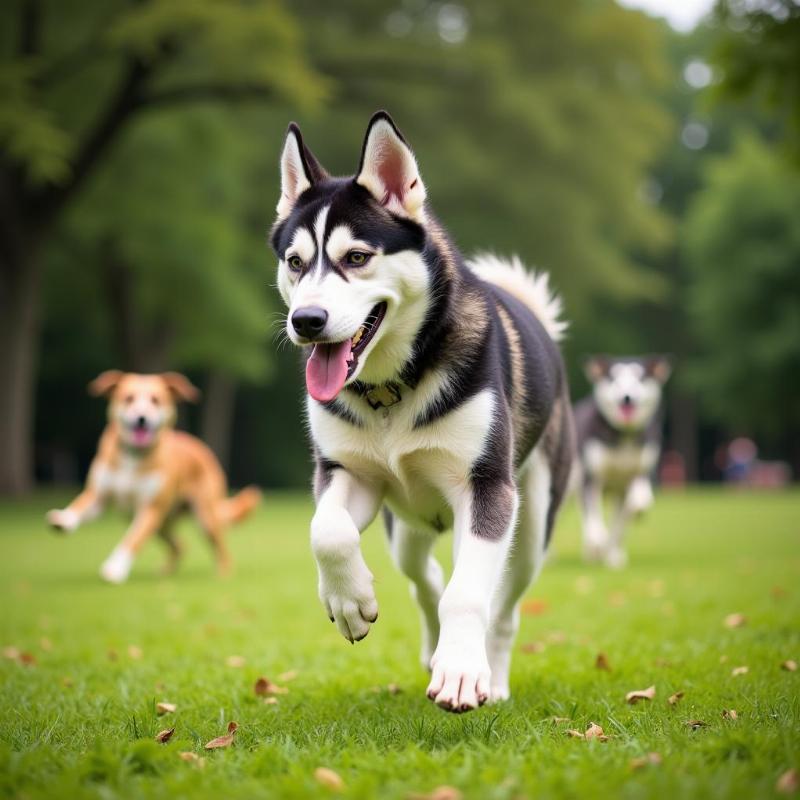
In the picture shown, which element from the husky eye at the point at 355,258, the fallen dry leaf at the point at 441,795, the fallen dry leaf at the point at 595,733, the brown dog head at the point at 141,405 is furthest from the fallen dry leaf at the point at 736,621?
the brown dog head at the point at 141,405

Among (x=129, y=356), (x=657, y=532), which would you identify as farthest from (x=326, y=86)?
(x=657, y=532)

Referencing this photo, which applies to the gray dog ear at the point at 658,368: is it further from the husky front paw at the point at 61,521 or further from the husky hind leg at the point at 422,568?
the husky hind leg at the point at 422,568

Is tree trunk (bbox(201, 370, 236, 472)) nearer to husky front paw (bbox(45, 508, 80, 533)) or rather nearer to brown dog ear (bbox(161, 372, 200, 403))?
brown dog ear (bbox(161, 372, 200, 403))

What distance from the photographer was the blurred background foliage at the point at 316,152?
1872cm

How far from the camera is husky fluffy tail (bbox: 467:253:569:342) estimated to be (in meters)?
5.59

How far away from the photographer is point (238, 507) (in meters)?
11.9

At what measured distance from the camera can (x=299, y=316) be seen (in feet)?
11.6

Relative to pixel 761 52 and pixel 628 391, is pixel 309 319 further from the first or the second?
pixel 761 52

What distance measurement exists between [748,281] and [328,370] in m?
35.7

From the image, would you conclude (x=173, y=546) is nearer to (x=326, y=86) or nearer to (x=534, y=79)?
(x=326, y=86)

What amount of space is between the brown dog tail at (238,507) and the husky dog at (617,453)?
3.78m

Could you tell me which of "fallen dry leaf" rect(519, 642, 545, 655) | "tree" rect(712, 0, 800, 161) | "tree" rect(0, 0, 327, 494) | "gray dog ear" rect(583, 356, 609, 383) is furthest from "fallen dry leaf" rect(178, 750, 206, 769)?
"tree" rect(0, 0, 327, 494)

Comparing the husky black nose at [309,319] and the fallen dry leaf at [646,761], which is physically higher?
the husky black nose at [309,319]

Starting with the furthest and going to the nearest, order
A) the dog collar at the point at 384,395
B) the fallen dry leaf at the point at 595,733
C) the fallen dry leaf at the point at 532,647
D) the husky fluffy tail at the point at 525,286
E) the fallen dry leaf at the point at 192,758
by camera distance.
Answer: the fallen dry leaf at the point at 532,647, the husky fluffy tail at the point at 525,286, the dog collar at the point at 384,395, the fallen dry leaf at the point at 595,733, the fallen dry leaf at the point at 192,758
